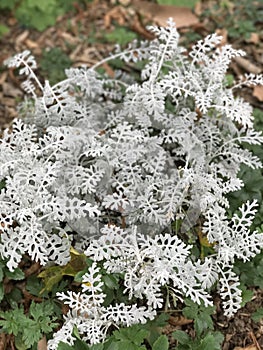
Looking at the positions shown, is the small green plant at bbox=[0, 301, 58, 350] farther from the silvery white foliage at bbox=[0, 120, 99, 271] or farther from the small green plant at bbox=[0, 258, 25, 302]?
the silvery white foliage at bbox=[0, 120, 99, 271]

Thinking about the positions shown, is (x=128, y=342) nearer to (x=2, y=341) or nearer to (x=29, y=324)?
(x=29, y=324)

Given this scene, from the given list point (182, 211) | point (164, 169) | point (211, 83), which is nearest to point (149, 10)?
point (211, 83)

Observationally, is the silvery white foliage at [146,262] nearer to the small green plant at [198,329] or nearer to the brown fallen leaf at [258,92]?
the small green plant at [198,329]

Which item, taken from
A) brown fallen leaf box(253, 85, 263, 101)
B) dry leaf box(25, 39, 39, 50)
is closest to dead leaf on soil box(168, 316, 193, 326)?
brown fallen leaf box(253, 85, 263, 101)

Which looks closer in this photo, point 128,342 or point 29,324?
point 128,342

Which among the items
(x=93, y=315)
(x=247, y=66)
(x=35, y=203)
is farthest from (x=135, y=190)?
(x=247, y=66)

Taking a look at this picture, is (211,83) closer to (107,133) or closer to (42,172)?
(107,133)

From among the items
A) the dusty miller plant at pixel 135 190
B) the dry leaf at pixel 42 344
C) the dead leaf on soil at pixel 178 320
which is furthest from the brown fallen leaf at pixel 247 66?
the dry leaf at pixel 42 344
